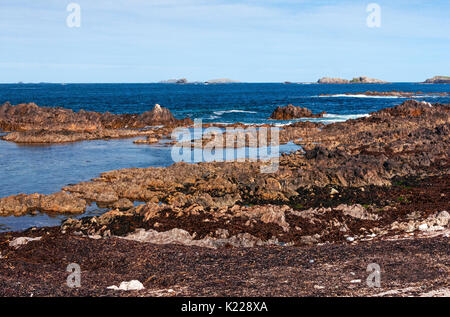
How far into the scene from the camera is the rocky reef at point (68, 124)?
43.8m

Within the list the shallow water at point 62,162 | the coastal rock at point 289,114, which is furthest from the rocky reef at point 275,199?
the coastal rock at point 289,114

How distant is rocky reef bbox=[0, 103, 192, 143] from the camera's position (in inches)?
1724

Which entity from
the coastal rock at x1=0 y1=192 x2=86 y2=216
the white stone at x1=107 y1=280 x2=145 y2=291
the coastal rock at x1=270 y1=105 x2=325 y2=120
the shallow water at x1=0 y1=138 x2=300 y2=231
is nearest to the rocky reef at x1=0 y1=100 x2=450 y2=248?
the coastal rock at x1=0 y1=192 x2=86 y2=216

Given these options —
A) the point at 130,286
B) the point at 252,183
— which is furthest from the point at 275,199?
the point at 130,286

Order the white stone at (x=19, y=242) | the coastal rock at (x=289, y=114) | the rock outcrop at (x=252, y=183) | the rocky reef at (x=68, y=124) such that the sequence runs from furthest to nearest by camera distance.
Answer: the coastal rock at (x=289, y=114) < the rocky reef at (x=68, y=124) < the rock outcrop at (x=252, y=183) < the white stone at (x=19, y=242)

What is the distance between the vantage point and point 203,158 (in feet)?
106

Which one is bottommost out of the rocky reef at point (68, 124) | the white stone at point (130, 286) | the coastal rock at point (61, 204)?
the coastal rock at point (61, 204)

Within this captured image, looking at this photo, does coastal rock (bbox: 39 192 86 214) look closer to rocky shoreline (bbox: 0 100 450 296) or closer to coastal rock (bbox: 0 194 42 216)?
rocky shoreline (bbox: 0 100 450 296)

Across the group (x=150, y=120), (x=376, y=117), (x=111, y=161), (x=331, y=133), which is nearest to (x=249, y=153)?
(x=111, y=161)

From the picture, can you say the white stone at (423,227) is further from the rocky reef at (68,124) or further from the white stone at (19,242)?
the rocky reef at (68,124)

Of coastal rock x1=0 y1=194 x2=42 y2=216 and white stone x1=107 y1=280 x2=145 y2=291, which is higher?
white stone x1=107 y1=280 x2=145 y2=291

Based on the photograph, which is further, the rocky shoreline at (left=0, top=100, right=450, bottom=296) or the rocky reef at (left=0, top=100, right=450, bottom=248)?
the rocky reef at (left=0, top=100, right=450, bottom=248)
